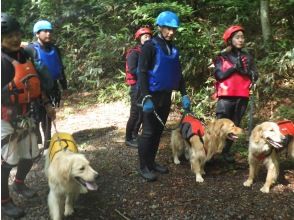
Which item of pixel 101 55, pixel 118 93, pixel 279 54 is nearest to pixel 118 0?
pixel 101 55

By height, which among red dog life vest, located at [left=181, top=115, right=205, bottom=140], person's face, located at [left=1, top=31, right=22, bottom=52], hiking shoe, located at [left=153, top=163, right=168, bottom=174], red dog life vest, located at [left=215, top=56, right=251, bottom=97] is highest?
person's face, located at [left=1, top=31, right=22, bottom=52]

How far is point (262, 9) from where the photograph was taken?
30.3 ft

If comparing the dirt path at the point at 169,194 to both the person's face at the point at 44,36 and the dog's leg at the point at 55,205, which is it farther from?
the person's face at the point at 44,36

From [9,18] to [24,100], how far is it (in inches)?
36.7

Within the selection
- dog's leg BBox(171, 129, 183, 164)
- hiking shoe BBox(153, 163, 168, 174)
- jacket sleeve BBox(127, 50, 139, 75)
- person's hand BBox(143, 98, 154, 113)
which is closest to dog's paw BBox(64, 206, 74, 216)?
person's hand BBox(143, 98, 154, 113)

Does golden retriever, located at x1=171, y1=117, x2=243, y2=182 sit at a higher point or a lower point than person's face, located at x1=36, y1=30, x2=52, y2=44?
lower

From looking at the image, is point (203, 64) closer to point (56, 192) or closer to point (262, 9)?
point (262, 9)

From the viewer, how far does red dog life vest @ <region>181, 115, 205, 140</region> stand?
6.14 meters

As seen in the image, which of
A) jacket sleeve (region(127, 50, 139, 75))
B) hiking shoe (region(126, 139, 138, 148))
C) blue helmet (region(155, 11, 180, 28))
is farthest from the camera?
hiking shoe (region(126, 139, 138, 148))

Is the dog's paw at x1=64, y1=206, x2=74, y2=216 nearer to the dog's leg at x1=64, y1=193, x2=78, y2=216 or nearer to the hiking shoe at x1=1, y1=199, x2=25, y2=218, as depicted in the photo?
the dog's leg at x1=64, y1=193, x2=78, y2=216

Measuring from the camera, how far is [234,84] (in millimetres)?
6172

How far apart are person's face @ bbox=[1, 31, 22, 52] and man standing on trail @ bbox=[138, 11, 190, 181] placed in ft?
5.65

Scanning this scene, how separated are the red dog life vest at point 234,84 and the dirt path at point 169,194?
4.24 feet

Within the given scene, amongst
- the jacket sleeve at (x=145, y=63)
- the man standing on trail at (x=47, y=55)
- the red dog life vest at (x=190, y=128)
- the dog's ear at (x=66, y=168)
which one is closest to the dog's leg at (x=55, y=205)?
the dog's ear at (x=66, y=168)
